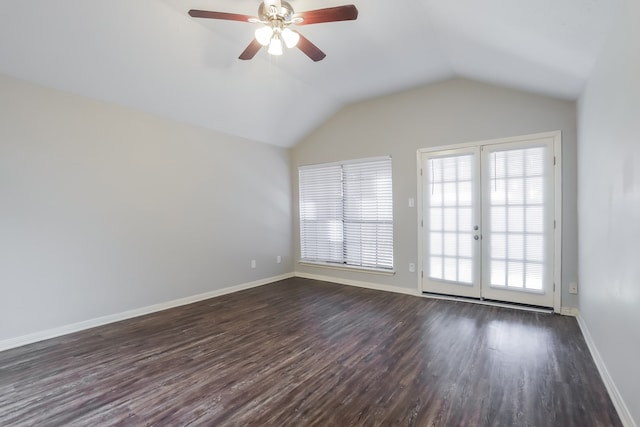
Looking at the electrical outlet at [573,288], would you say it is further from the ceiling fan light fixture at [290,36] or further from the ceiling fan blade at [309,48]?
the ceiling fan light fixture at [290,36]

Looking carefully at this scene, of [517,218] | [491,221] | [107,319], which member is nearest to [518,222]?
[517,218]

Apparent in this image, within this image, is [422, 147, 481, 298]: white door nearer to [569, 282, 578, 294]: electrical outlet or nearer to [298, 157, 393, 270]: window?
[298, 157, 393, 270]: window

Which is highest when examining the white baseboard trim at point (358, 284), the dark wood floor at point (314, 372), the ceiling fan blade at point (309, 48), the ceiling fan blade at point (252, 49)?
the ceiling fan blade at point (252, 49)

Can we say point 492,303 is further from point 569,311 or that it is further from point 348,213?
point 348,213

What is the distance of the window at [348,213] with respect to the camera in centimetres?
488

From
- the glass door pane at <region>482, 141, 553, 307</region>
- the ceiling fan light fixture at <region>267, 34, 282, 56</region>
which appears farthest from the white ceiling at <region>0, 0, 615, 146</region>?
the glass door pane at <region>482, 141, 553, 307</region>

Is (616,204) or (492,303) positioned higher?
(616,204)

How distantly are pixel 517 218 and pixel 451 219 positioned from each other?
77 centimetres

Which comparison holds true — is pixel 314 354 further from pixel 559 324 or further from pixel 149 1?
pixel 149 1

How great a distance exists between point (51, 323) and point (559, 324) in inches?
211

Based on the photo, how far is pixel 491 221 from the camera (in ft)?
12.9

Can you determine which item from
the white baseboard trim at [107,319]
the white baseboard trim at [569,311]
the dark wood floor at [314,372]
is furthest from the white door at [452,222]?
the white baseboard trim at [107,319]

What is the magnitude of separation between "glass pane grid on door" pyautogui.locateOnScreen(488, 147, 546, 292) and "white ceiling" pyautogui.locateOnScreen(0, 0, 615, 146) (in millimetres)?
849

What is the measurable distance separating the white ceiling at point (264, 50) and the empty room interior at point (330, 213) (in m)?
0.02
